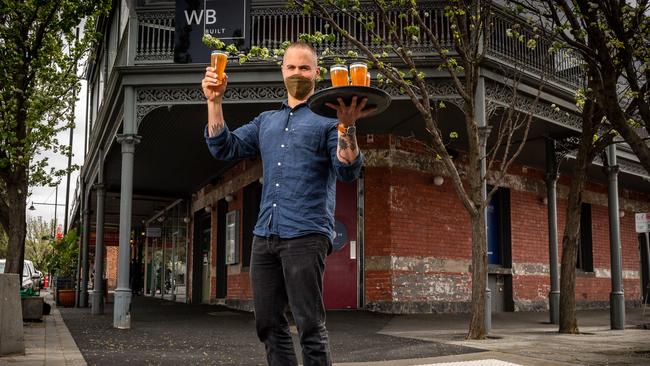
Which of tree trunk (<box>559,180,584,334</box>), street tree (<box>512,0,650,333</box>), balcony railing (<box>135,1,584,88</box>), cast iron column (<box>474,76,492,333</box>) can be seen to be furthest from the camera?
balcony railing (<box>135,1,584,88</box>)

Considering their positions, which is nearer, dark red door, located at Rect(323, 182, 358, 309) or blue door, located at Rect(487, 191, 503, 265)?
dark red door, located at Rect(323, 182, 358, 309)

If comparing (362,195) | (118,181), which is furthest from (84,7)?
(118,181)

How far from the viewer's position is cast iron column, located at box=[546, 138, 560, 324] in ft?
36.0

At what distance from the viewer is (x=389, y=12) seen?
10.4 meters

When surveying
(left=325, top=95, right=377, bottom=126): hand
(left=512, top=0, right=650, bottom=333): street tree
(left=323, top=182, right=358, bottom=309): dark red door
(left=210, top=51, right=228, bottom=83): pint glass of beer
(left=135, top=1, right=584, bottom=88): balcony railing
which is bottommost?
(left=323, top=182, right=358, bottom=309): dark red door

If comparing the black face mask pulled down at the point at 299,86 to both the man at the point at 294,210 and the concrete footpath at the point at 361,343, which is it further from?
the concrete footpath at the point at 361,343

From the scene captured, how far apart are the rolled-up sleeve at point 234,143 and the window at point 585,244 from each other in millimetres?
16071

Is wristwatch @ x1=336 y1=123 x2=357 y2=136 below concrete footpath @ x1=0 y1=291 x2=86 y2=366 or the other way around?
the other way around

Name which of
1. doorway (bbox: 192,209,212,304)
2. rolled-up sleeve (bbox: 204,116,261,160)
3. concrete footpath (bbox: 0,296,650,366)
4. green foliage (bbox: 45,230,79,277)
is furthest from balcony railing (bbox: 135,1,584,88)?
green foliage (bbox: 45,230,79,277)

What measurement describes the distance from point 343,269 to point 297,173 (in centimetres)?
985

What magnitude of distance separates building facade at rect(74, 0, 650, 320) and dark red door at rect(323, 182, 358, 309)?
21mm

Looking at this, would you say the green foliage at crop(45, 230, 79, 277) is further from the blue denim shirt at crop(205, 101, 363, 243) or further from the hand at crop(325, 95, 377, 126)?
the hand at crop(325, 95, 377, 126)

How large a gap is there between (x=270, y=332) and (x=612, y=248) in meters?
9.89

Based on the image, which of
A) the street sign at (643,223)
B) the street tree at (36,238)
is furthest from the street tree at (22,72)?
the street tree at (36,238)
